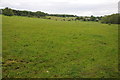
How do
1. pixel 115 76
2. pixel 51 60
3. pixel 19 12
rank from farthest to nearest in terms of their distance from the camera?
1. pixel 19 12
2. pixel 51 60
3. pixel 115 76

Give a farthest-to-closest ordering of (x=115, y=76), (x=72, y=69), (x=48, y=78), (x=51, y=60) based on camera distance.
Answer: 1. (x=51, y=60)
2. (x=72, y=69)
3. (x=115, y=76)
4. (x=48, y=78)

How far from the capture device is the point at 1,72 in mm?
8773

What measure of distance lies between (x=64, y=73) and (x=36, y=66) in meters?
2.40

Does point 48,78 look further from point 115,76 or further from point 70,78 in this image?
point 115,76

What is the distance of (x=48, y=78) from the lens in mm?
8289

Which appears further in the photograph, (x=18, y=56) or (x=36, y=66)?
(x=18, y=56)

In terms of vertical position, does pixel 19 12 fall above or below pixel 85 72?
above

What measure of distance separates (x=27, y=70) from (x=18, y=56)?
350 centimetres

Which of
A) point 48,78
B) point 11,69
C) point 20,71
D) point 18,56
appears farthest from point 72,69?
point 18,56

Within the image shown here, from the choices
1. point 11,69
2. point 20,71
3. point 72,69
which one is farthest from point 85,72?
point 11,69

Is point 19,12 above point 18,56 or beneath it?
above

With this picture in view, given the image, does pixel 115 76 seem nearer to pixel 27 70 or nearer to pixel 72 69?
pixel 72 69

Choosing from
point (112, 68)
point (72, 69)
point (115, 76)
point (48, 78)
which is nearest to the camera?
point (48, 78)

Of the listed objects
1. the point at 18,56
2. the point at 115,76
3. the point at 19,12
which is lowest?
the point at 115,76
